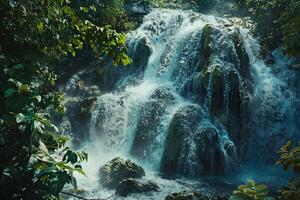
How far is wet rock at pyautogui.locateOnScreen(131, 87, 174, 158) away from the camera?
49.8 feet

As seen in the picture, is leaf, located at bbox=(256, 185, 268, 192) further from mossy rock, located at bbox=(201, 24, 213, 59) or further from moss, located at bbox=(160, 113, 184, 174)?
mossy rock, located at bbox=(201, 24, 213, 59)

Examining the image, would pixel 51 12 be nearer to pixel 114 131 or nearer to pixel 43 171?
pixel 43 171

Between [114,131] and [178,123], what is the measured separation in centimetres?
332

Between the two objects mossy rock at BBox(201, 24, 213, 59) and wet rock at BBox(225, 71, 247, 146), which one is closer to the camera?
wet rock at BBox(225, 71, 247, 146)

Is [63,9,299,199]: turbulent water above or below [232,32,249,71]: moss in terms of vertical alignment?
below

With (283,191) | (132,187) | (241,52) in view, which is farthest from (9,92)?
(241,52)

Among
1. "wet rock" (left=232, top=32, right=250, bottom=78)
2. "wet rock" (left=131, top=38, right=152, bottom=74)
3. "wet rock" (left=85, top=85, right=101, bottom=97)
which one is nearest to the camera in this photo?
"wet rock" (left=232, top=32, right=250, bottom=78)

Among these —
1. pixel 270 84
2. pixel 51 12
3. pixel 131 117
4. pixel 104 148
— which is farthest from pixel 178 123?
pixel 51 12

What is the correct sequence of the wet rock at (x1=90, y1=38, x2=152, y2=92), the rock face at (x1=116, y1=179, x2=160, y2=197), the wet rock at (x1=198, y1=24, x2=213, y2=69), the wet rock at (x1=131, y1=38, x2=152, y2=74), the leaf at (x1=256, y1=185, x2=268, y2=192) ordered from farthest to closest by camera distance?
the wet rock at (x1=131, y1=38, x2=152, y2=74) < the wet rock at (x1=90, y1=38, x2=152, y2=92) < the wet rock at (x1=198, y1=24, x2=213, y2=69) < the rock face at (x1=116, y1=179, x2=160, y2=197) < the leaf at (x1=256, y1=185, x2=268, y2=192)

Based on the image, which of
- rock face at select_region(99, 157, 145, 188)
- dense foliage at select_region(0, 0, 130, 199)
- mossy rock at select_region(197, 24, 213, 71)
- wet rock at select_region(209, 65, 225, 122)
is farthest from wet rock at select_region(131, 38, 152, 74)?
dense foliage at select_region(0, 0, 130, 199)

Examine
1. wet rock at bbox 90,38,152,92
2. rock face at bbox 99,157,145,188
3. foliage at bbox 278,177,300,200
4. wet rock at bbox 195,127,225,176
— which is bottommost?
foliage at bbox 278,177,300,200

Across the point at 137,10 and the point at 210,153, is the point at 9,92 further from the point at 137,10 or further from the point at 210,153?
the point at 137,10

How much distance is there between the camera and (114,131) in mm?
16344

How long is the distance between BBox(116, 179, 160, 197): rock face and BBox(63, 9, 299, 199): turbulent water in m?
0.75
